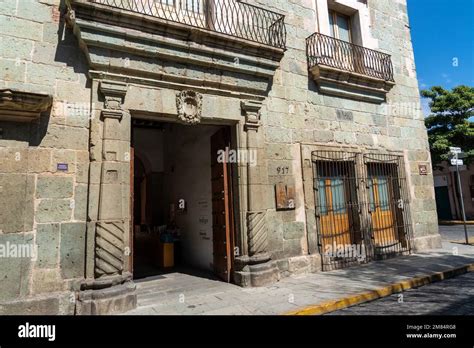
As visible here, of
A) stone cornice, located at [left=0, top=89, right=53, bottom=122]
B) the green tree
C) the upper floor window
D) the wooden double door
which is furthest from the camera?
the green tree

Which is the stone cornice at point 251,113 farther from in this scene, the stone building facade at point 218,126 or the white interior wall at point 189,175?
the white interior wall at point 189,175

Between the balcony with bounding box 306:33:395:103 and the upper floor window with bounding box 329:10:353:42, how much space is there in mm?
369

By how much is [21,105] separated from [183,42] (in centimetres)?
255

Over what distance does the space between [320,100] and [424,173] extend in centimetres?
398

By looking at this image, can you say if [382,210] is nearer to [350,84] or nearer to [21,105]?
[350,84]

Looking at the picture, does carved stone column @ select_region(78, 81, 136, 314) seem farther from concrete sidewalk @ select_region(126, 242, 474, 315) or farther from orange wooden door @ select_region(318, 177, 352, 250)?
orange wooden door @ select_region(318, 177, 352, 250)

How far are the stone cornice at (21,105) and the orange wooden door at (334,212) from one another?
5.25 meters

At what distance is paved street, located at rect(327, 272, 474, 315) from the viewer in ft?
13.3

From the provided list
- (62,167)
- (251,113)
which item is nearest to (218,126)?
(251,113)

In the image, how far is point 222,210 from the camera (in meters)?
5.89

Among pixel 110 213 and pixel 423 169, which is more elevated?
pixel 423 169

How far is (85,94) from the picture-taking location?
4512 mm

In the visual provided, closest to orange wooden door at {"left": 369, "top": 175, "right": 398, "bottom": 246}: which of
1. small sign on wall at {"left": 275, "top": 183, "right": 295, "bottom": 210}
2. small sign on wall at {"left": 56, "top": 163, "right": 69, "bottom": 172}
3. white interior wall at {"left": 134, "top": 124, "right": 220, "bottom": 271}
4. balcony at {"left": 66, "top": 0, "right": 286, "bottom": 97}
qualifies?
small sign on wall at {"left": 275, "top": 183, "right": 295, "bottom": 210}
